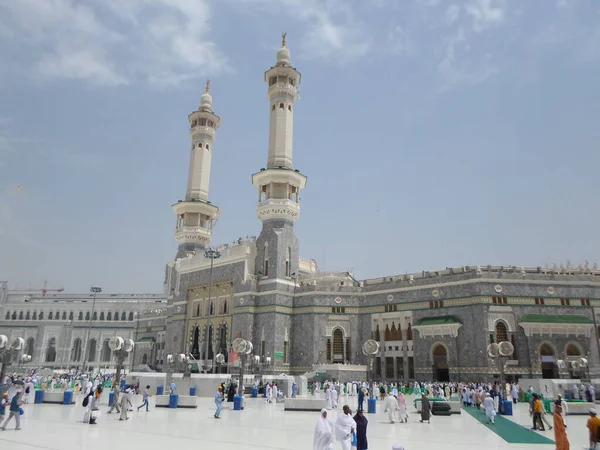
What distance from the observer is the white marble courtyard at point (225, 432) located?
986cm

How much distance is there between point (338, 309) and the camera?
36.1 meters

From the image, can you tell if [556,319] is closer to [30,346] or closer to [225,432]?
[225,432]

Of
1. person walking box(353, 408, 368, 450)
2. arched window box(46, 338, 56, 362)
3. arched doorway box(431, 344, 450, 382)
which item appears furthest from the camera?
arched window box(46, 338, 56, 362)

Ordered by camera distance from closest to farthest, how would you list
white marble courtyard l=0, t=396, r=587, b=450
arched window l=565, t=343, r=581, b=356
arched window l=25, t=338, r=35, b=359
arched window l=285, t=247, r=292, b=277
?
1. white marble courtyard l=0, t=396, r=587, b=450
2. arched window l=565, t=343, r=581, b=356
3. arched window l=285, t=247, r=292, b=277
4. arched window l=25, t=338, r=35, b=359

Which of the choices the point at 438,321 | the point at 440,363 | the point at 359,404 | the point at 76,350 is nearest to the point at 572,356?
the point at 440,363

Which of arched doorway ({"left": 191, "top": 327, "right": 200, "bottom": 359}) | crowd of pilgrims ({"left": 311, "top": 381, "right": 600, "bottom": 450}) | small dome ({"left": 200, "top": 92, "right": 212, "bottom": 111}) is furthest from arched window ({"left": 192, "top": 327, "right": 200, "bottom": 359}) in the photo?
small dome ({"left": 200, "top": 92, "right": 212, "bottom": 111})

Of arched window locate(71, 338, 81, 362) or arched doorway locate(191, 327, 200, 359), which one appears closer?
arched doorway locate(191, 327, 200, 359)

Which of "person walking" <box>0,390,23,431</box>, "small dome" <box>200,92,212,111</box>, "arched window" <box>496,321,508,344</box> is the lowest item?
"person walking" <box>0,390,23,431</box>

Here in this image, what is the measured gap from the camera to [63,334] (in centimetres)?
6369

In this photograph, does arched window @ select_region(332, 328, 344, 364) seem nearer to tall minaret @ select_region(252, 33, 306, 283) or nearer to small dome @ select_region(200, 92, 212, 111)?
tall minaret @ select_region(252, 33, 306, 283)

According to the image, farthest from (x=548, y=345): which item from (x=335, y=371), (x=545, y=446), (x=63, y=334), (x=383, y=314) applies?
(x=63, y=334)

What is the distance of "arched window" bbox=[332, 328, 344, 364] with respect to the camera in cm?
3497

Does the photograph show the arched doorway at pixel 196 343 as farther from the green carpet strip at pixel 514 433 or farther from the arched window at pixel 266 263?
the green carpet strip at pixel 514 433

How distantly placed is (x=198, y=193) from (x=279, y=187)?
36.2ft
